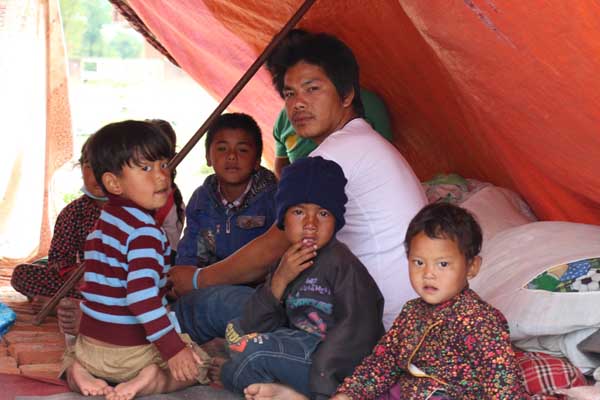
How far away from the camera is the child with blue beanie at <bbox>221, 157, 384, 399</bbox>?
213cm

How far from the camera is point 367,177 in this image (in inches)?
92.0

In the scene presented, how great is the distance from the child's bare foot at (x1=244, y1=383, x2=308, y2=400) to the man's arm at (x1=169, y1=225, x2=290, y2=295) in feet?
1.45

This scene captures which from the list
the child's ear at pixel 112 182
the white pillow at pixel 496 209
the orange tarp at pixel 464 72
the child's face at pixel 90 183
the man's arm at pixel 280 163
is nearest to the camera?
the orange tarp at pixel 464 72

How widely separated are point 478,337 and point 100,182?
3.40 feet

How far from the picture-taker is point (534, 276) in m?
2.27

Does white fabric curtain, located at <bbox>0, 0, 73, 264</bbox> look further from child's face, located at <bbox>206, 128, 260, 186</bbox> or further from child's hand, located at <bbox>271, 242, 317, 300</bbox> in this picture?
child's hand, located at <bbox>271, 242, 317, 300</bbox>

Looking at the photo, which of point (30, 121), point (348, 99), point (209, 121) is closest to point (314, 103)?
point (348, 99)

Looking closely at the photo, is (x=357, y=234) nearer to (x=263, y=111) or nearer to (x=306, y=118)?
(x=306, y=118)

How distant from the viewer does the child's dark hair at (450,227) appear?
1938 millimetres

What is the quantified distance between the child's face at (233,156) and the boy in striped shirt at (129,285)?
2.49 feet

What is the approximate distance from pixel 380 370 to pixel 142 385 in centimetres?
63

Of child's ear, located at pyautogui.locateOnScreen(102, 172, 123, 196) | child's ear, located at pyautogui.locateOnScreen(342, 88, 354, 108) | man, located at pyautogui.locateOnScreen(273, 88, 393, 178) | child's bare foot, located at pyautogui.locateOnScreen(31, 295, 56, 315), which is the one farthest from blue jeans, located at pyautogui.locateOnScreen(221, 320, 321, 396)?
child's bare foot, located at pyautogui.locateOnScreen(31, 295, 56, 315)

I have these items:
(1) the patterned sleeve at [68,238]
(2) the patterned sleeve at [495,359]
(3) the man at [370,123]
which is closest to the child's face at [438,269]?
(2) the patterned sleeve at [495,359]

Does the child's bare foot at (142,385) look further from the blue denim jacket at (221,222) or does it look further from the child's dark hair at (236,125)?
the child's dark hair at (236,125)
